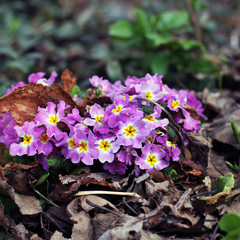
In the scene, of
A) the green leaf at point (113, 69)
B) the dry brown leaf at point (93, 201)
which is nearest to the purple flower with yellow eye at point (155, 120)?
the dry brown leaf at point (93, 201)

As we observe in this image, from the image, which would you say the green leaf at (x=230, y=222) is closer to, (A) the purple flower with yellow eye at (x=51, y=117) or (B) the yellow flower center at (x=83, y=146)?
(B) the yellow flower center at (x=83, y=146)

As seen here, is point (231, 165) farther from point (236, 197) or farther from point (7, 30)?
point (7, 30)

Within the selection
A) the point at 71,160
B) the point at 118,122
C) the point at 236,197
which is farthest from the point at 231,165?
the point at 71,160

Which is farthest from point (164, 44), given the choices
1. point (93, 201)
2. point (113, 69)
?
point (93, 201)

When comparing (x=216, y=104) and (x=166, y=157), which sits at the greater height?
(x=166, y=157)

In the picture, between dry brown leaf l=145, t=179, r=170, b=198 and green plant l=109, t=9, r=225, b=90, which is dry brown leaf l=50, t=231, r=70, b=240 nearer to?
dry brown leaf l=145, t=179, r=170, b=198

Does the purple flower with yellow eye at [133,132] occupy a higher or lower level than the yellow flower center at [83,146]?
higher

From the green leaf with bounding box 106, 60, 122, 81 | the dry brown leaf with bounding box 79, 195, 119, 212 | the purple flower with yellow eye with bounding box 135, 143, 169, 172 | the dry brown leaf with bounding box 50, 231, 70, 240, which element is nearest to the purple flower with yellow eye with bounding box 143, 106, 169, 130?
the purple flower with yellow eye with bounding box 135, 143, 169, 172
